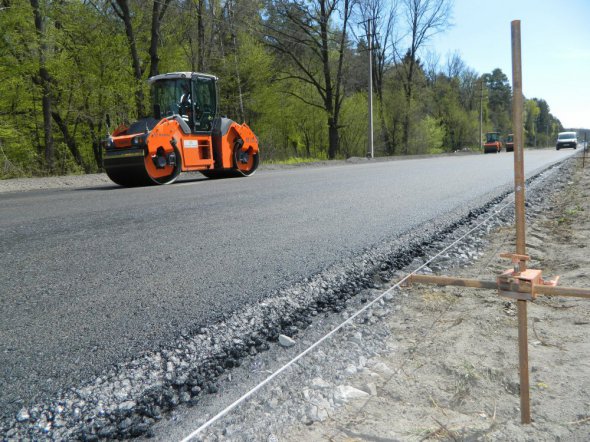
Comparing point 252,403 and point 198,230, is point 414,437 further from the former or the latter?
point 198,230

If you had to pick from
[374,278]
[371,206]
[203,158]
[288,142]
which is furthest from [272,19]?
[374,278]

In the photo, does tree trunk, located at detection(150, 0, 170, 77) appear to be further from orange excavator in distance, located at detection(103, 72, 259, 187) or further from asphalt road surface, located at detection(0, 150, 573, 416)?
asphalt road surface, located at detection(0, 150, 573, 416)

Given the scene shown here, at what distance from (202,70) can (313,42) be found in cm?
1055

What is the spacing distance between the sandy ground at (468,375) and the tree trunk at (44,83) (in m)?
15.5

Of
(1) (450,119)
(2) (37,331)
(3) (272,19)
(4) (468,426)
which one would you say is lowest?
(4) (468,426)

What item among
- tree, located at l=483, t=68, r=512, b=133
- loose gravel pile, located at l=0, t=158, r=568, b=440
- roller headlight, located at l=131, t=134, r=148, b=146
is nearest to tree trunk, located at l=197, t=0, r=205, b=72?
roller headlight, located at l=131, t=134, r=148, b=146

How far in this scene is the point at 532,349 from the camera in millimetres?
2500

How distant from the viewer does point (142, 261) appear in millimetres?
3742

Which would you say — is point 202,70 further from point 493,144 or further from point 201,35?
point 493,144

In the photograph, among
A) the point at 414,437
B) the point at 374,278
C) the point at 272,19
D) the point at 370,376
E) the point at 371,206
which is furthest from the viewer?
the point at 272,19

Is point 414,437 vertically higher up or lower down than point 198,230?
lower down

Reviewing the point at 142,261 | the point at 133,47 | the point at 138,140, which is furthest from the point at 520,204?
the point at 133,47

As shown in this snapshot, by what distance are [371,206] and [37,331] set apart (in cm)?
496

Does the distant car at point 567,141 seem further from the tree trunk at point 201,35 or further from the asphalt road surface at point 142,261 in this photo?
the asphalt road surface at point 142,261
